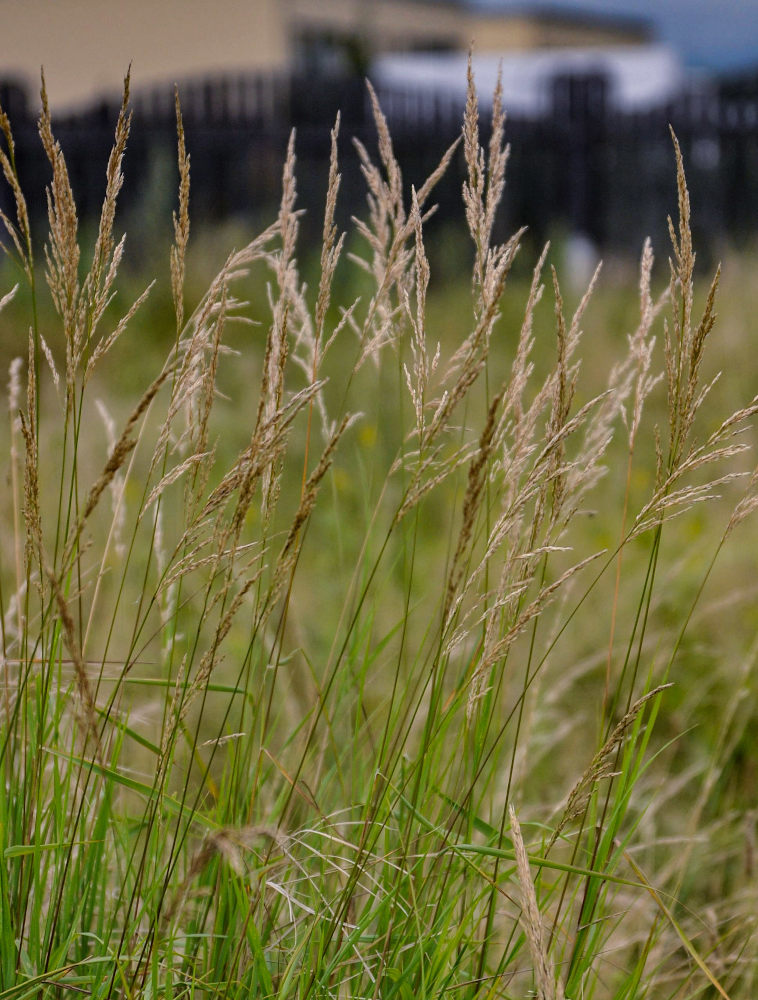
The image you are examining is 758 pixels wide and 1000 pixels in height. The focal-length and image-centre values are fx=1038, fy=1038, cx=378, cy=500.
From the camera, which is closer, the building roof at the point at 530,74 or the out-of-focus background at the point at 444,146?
the out-of-focus background at the point at 444,146

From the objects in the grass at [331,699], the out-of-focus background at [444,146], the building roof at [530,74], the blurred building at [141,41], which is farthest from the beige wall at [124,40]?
the grass at [331,699]

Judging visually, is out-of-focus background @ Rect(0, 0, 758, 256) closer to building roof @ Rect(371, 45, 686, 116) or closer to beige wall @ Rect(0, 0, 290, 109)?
building roof @ Rect(371, 45, 686, 116)

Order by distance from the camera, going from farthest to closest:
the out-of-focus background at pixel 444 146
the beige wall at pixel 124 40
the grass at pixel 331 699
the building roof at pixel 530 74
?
the beige wall at pixel 124 40 < the building roof at pixel 530 74 < the out-of-focus background at pixel 444 146 < the grass at pixel 331 699

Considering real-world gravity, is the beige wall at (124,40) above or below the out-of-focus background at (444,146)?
above

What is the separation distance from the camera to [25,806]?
112 cm

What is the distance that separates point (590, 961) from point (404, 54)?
29.7 meters

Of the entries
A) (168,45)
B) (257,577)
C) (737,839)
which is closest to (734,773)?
(737,839)

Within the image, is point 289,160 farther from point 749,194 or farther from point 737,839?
point 749,194

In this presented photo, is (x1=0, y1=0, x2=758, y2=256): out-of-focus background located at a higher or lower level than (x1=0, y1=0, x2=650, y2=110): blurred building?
lower

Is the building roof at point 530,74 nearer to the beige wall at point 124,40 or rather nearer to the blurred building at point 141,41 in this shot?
the blurred building at point 141,41

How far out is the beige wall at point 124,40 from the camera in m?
15.8

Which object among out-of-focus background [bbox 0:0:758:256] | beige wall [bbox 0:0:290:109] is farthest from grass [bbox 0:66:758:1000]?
beige wall [bbox 0:0:290:109]

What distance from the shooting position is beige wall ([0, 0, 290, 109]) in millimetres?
15844

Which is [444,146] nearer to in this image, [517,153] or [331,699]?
[517,153]
